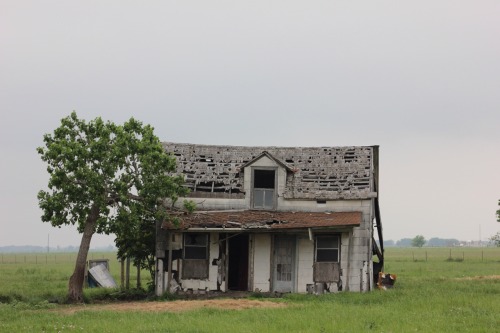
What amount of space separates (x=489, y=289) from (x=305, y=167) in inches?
366

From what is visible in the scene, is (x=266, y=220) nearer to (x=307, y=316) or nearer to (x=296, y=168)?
(x=296, y=168)

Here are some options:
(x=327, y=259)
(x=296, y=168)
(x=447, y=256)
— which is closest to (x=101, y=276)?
(x=296, y=168)

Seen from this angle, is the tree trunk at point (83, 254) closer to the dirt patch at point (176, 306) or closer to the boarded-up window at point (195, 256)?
the dirt patch at point (176, 306)

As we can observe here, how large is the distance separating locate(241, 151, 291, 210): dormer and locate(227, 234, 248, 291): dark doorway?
61.2 inches

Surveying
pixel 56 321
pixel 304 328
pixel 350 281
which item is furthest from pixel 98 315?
pixel 350 281

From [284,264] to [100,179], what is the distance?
26.7 feet

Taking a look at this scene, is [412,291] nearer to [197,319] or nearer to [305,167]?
[305,167]

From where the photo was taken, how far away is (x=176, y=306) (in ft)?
78.9

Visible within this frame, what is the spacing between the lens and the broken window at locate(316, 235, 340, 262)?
95.2 feet

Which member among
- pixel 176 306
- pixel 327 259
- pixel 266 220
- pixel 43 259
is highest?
pixel 266 220

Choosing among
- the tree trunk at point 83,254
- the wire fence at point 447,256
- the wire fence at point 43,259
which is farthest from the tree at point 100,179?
the wire fence at point 43,259

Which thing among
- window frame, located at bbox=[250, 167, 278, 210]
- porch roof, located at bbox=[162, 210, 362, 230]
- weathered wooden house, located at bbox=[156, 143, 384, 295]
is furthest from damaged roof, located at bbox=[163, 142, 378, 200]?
porch roof, located at bbox=[162, 210, 362, 230]

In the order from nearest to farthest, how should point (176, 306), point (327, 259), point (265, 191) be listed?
point (176, 306), point (327, 259), point (265, 191)

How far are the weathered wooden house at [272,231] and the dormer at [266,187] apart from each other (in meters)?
0.04
